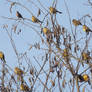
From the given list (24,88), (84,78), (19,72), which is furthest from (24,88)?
(84,78)

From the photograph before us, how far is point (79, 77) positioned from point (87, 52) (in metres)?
0.29

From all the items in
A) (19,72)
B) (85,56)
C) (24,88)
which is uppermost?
(85,56)

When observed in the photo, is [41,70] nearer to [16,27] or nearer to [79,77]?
[79,77]

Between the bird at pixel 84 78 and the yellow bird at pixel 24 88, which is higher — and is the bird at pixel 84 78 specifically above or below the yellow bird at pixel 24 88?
above

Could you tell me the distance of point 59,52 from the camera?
3.23 m

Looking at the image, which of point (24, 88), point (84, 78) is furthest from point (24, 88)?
point (84, 78)

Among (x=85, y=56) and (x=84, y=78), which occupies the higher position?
(x=85, y=56)

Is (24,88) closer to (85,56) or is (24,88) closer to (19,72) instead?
(19,72)

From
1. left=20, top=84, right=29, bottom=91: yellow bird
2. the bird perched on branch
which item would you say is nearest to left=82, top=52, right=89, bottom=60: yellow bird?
the bird perched on branch

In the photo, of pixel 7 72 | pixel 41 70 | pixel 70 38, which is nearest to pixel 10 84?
pixel 7 72

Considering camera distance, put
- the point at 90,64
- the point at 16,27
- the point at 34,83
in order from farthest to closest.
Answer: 1. the point at 16,27
2. the point at 34,83
3. the point at 90,64

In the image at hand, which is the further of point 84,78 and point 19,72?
point 19,72

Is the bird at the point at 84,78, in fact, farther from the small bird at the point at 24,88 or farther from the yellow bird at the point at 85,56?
the small bird at the point at 24,88

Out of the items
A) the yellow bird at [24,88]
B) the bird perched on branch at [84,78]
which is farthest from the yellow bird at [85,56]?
the yellow bird at [24,88]
